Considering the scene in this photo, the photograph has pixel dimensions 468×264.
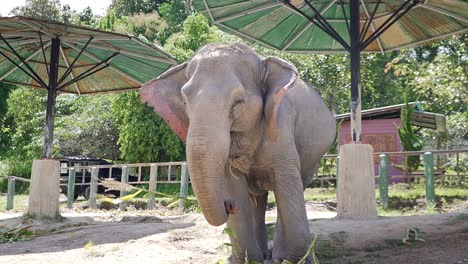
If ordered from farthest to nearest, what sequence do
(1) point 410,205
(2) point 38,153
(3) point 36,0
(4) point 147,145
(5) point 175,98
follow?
(3) point 36,0 < (2) point 38,153 < (4) point 147,145 < (1) point 410,205 < (5) point 175,98

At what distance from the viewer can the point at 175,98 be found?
4574mm

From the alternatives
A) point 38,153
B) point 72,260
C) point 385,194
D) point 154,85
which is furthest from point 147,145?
point 154,85

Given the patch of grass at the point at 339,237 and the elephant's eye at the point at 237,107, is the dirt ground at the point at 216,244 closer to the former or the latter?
the patch of grass at the point at 339,237

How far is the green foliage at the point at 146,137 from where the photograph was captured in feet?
71.5

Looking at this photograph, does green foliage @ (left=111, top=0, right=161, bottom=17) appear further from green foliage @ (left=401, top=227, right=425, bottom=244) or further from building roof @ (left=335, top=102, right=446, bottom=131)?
green foliage @ (left=401, top=227, right=425, bottom=244)

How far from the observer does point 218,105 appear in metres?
3.75

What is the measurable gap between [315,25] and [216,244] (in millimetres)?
5089

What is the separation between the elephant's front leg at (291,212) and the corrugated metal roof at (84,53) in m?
6.05

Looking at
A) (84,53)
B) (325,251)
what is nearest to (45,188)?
(84,53)

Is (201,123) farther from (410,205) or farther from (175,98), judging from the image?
(410,205)

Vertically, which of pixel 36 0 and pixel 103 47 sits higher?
pixel 36 0

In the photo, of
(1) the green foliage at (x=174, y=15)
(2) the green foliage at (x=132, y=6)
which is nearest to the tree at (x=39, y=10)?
(2) the green foliage at (x=132, y=6)

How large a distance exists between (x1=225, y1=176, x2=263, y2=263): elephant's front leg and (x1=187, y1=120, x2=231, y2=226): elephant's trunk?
1.33 meters

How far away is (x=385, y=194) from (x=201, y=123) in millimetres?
8735
